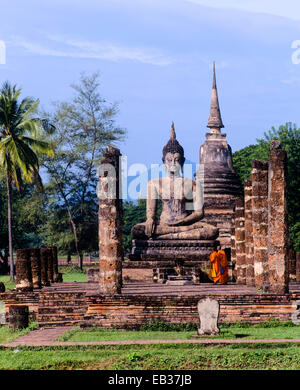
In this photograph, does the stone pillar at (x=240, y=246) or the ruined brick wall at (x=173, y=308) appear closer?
the ruined brick wall at (x=173, y=308)

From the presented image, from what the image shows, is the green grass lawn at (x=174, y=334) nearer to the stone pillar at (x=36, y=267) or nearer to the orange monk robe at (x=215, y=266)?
the stone pillar at (x=36, y=267)

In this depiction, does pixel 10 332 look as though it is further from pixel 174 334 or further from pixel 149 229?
pixel 149 229

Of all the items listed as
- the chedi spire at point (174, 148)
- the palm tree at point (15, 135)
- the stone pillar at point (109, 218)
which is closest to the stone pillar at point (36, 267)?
the stone pillar at point (109, 218)

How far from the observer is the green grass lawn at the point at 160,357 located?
411 inches

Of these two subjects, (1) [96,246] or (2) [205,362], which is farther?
(1) [96,246]

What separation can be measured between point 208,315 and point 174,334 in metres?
0.85

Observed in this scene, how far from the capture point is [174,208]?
25203 millimetres

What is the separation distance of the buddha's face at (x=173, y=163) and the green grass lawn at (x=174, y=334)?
12.2 metres

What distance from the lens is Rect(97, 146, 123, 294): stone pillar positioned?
48.5ft

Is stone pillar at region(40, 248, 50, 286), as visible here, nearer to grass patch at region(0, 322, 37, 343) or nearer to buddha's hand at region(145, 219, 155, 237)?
buddha's hand at region(145, 219, 155, 237)

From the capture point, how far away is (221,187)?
40000mm
